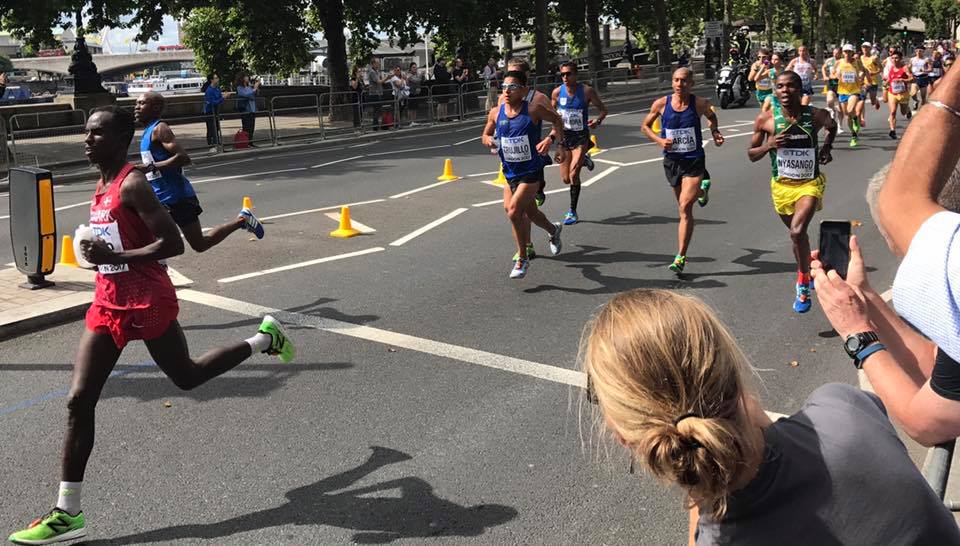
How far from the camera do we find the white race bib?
452 centimetres

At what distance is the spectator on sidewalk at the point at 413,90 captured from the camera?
2698cm

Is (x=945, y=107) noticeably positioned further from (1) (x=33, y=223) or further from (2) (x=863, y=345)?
(1) (x=33, y=223)

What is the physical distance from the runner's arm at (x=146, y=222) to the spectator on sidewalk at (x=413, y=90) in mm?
22720

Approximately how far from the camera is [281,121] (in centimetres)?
2352

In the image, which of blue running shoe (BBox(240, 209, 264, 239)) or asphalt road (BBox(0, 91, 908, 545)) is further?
blue running shoe (BBox(240, 209, 264, 239))

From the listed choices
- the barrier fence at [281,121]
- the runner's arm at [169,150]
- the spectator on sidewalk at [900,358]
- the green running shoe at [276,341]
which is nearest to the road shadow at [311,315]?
the runner's arm at [169,150]

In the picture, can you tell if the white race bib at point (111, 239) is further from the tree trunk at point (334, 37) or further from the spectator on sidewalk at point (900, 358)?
the tree trunk at point (334, 37)

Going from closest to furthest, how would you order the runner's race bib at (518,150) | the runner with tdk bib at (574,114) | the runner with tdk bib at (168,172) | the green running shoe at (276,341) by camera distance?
the green running shoe at (276,341) → the runner with tdk bib at (168,172) → the runner's race bib at (518,150) → the runner with tdk bib at (574,114)

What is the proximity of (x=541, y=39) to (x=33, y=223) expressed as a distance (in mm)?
29637

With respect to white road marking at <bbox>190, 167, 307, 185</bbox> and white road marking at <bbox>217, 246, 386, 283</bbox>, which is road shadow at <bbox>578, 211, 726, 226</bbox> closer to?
white road marking at <bbox>217, 246, 386, 283</bbox>

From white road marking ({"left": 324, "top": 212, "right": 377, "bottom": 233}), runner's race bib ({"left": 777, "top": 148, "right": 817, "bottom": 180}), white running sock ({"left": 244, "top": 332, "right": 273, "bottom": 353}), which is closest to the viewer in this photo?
white running sock ({"left": 244, "top": 332, "right": 273, "bottom": 353})

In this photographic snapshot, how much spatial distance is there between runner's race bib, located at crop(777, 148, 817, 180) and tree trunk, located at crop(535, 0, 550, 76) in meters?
28.6

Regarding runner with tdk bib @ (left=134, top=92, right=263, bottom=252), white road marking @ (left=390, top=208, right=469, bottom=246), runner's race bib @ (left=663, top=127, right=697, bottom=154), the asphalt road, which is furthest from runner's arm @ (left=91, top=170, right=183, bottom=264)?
white road marking @ (left=390, top=208, right=469, bottom=246)

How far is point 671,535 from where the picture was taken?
13.5ft
